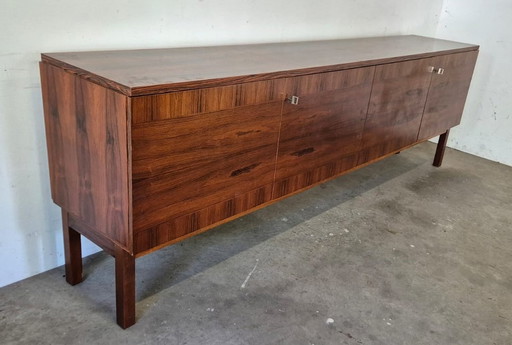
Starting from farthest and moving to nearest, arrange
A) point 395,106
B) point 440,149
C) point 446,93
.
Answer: point 440,149 → point 446,93 → point 395,106

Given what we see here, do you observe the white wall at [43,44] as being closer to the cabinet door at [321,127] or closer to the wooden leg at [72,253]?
the wooden leg at [72,253]

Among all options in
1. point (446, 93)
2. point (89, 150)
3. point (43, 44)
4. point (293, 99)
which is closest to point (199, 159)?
point (89, 150)

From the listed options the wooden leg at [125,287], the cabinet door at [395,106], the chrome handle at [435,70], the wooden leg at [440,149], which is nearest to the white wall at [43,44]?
the wooden leg at [125,287]

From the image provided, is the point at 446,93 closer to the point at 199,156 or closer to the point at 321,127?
the point at 321,127

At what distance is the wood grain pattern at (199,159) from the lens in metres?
1.18

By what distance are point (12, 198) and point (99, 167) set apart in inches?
16.9

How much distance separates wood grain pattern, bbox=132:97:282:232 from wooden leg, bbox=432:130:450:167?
1.69 meters

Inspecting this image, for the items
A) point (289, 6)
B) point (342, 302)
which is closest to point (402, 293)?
point (342, 302)

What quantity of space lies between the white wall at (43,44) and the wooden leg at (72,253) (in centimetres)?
11

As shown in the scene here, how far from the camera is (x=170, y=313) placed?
1.48 meters

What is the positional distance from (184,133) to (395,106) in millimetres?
1203

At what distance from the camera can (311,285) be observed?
168cm

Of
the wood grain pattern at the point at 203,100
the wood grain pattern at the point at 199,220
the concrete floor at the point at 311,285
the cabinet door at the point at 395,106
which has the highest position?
the wood grain pattern at the point at 203,100

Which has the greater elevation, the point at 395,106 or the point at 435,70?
the point at 435,70
